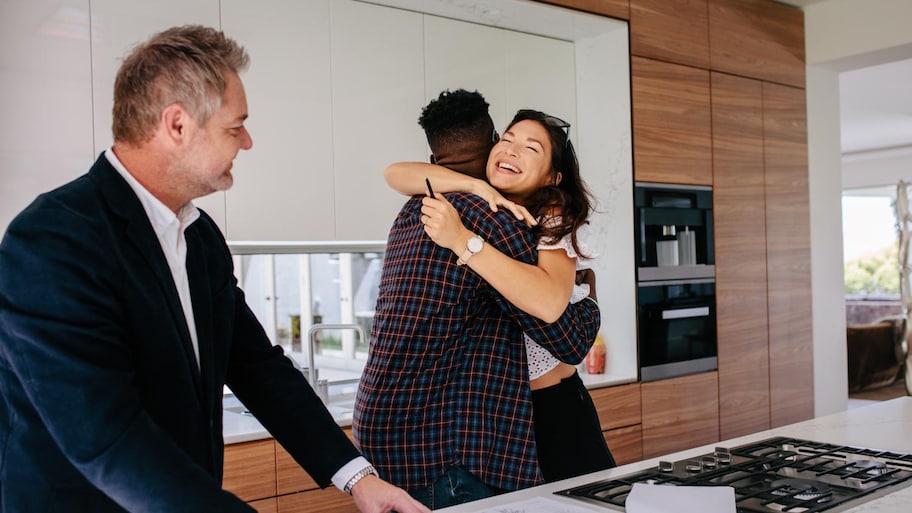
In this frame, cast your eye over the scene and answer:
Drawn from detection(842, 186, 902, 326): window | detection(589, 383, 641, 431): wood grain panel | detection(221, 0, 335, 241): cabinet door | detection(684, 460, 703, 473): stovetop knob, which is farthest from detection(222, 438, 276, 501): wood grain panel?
detection(842, 186, 902, 326): window

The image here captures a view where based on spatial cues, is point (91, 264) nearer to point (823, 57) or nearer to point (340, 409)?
point (340, 409)

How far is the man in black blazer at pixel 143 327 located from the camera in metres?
0.99

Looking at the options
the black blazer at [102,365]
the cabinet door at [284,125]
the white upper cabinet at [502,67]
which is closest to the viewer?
the black blazer at [102,365]

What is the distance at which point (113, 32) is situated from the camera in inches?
102

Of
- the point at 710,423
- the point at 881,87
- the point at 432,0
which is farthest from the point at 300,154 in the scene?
the point at 881,87

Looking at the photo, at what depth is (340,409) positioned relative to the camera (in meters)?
3.13

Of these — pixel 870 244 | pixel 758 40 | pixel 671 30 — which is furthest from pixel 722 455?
pixel 870 244

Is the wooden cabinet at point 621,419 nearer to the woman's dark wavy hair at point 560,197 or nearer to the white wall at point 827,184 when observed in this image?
the white wall at point 827,184

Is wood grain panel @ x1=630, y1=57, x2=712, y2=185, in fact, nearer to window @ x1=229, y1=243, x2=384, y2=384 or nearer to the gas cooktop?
window @ x1=229, y1=243, x2=384, y2=384

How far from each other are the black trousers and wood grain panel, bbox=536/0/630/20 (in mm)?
2104

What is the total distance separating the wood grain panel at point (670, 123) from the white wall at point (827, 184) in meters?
0.97

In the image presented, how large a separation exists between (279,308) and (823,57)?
130 inches

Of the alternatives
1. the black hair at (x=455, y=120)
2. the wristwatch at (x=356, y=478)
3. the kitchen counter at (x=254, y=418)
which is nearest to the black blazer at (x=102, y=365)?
the wristwatch at (x=356, y=478)

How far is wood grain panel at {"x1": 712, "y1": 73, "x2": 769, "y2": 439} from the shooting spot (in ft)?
13.8
